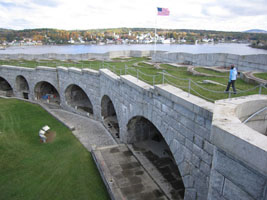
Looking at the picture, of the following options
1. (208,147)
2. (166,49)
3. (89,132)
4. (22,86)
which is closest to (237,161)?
(208,147)

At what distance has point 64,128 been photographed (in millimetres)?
15727

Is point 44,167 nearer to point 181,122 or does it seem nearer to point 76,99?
point 181,122

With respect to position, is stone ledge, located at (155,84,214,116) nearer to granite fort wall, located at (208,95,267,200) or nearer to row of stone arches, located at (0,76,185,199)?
granite fort wall, located at (208,95,267,200)

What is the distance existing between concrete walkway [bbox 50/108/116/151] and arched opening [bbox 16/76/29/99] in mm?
9624

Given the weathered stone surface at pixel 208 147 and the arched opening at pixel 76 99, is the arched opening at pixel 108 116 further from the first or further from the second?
the weathered stone surface at pixel 208 147

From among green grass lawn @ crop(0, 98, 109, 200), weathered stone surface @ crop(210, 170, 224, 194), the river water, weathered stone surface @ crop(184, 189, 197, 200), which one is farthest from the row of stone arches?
the river water

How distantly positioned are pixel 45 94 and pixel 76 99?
543 centimetres

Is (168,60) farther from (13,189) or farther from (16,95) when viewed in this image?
(16,95)

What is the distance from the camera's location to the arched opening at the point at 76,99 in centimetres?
2031

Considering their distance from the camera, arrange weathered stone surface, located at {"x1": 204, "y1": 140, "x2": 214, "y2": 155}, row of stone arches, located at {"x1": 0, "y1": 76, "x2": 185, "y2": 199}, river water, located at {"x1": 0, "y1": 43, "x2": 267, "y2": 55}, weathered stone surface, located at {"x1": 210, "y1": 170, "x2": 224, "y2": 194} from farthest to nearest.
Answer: river water, located at {"x1": 0, "y1": 43, "x2": 267, "y2": 55}, row of stone arches, located at {"x1": 0, "y1": 76, "x2": 185, "y2": 199}, weathered stone surface, located at {"x1": 204, "y1": 140, "x2": 214, "y2": 155}, weathered stone surface, located at {"x1": 210, "y1": 170, "x2": 224, "y2": 194}

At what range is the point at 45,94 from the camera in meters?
24.6

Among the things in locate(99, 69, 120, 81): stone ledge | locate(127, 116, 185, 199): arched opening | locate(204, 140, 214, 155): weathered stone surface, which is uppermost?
locate(99, 69, 120, 81): stone ledge

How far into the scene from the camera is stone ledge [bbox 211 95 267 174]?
2830 millimetres

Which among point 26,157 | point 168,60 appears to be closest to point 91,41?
point 168,60
